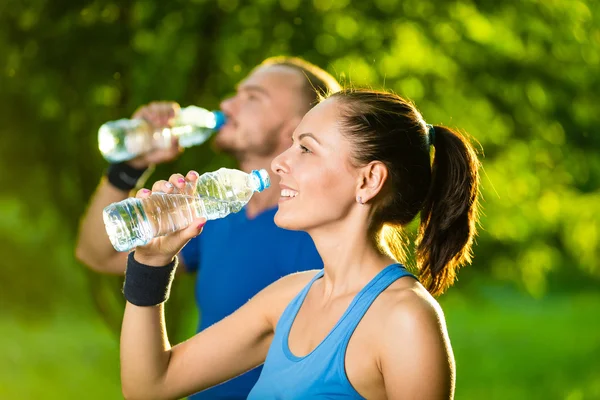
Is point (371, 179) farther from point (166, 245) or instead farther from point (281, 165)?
point (166, 245)

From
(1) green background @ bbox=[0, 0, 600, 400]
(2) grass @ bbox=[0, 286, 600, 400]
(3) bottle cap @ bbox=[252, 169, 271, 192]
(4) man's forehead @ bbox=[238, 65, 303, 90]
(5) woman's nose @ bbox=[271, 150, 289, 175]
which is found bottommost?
(2) grass @ bbox=[0, 286, 600, 400]

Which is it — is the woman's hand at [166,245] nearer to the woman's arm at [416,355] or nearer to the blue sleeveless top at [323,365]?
the blue sleeveless top at [323,365]

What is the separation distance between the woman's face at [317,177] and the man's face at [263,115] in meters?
0.78

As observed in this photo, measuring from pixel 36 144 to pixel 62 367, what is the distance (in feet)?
13.3

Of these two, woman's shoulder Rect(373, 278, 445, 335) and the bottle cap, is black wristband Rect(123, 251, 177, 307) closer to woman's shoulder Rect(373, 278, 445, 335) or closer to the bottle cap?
the bottle cap

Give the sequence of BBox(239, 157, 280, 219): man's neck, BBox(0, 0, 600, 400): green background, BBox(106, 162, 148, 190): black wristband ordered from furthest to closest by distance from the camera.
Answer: BBox(0, 0, 600, 400): green background
BBox(106, 162, 148, 190): black wristband
BBox(239, 157, 280, 219): man's neck

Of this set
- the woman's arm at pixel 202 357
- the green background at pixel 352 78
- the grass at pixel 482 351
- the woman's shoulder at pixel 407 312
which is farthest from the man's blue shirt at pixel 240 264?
the grass at pixel 482 351

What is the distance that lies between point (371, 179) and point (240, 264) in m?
0.78

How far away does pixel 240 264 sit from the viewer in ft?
8.22

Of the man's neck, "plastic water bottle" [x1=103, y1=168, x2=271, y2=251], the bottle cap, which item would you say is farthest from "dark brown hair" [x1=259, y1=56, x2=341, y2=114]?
the bottle cap

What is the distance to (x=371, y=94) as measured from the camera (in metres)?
1.87

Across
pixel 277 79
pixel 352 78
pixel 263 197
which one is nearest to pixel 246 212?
pixel 263 197

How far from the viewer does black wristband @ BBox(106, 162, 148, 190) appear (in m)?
2.72

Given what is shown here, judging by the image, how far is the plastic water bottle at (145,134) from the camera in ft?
9.15
